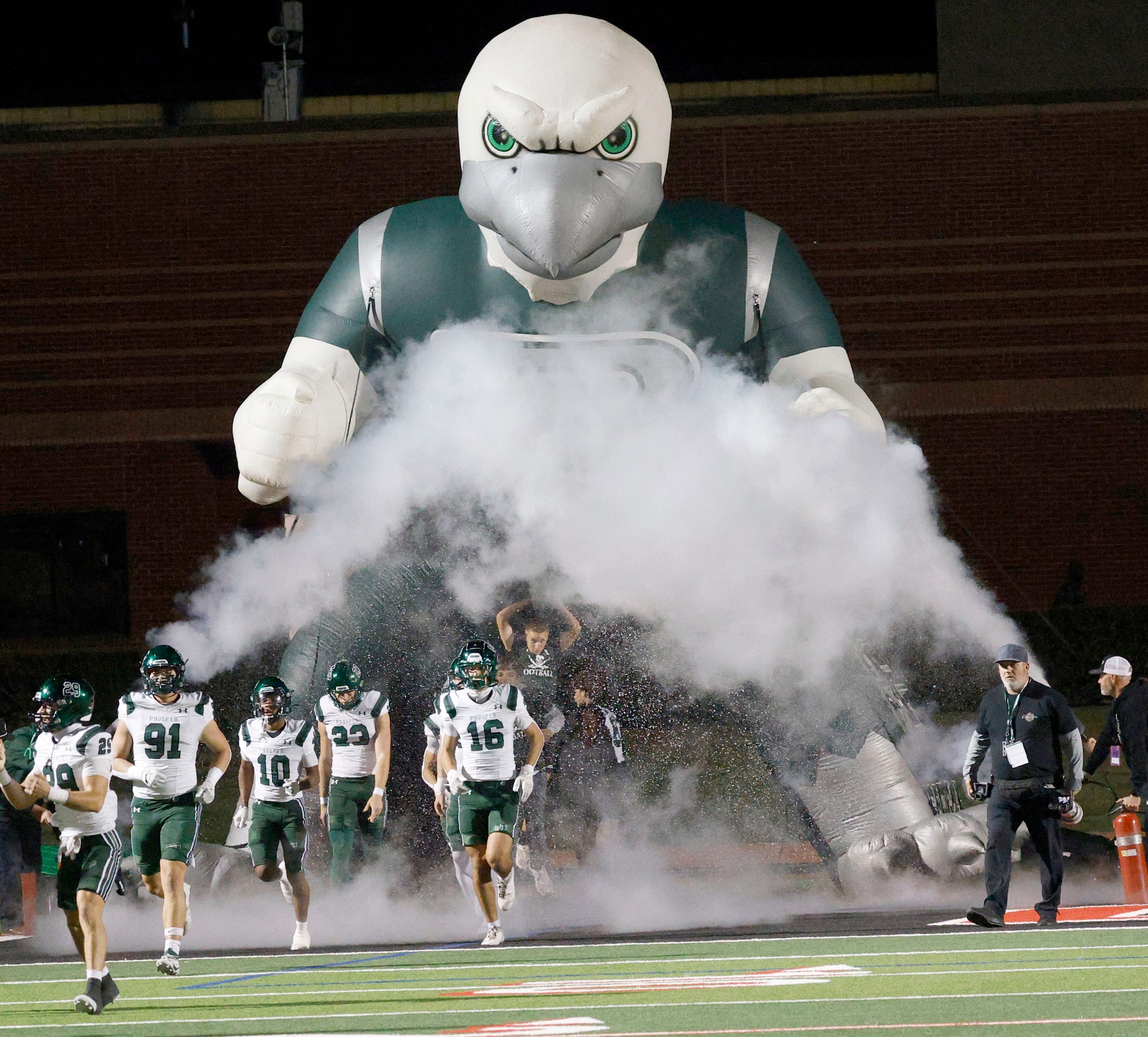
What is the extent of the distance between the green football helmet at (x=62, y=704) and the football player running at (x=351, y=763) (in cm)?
132

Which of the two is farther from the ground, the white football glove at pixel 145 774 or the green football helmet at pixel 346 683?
the green football helmet at pixel 346 683

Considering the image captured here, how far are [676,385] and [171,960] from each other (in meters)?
3.02

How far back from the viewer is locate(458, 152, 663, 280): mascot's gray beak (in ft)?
23.4

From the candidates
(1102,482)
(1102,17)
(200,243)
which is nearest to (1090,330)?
(1102,482)

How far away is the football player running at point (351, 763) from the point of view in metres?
8.41

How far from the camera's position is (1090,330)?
57.9ft

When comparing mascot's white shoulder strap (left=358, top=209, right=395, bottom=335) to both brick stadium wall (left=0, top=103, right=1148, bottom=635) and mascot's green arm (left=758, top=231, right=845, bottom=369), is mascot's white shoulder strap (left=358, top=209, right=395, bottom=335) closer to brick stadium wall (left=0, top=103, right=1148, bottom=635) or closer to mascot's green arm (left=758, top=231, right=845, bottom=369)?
mascot's green arm (left=758, top=231, right=845, bottom=369)

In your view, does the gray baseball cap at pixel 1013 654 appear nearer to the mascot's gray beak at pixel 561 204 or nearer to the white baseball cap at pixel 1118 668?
the white baseball cap at pixel 1118 668

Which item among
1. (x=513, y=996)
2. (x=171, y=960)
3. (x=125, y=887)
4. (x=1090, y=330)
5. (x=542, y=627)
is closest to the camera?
(x=513, y=996)

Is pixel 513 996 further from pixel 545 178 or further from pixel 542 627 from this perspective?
pixel 545 178

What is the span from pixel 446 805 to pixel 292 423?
185 centimetres

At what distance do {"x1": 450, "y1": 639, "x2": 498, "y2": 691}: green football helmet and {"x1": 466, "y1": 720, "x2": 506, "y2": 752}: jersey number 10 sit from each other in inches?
6.2

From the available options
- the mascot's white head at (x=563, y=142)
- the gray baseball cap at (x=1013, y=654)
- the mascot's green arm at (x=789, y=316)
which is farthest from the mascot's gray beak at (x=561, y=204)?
the gray baseball cap at (x=1013, y=654)

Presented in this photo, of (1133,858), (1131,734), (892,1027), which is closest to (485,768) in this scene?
(892,1027)
